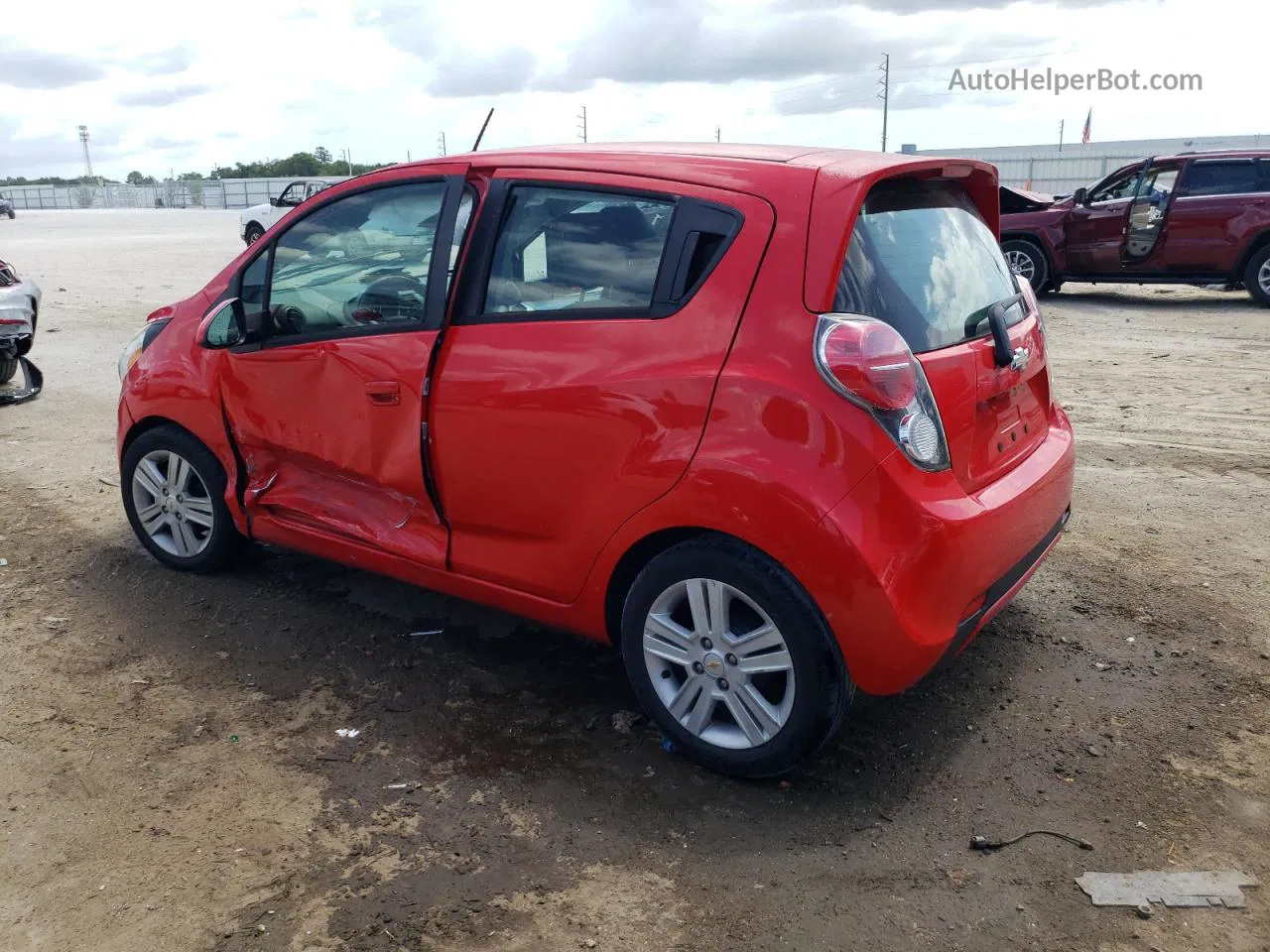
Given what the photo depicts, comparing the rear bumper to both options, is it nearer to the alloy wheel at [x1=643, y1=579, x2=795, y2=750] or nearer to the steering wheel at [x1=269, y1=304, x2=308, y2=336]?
the alloy wheel at [x1=643, y1=579, x2=795, y2=750]

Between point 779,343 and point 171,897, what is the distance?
2.13m

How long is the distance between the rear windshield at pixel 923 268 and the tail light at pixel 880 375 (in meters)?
0.08

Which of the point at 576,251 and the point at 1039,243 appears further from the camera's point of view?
the point at 1039,243

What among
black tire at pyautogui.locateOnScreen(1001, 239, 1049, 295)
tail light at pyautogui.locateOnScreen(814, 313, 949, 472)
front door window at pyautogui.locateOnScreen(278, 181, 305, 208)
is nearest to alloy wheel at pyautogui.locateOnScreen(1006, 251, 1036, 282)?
black tire at pyautogui.locateOnScreen(1001, 239, 1049, 295)

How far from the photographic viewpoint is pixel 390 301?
149 inches

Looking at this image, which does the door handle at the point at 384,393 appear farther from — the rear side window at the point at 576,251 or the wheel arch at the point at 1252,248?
the wheel arch at the point at 1252,248

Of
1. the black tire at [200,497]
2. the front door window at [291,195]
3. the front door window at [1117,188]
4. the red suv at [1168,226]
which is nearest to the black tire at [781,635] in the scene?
the black tire at [200,497]

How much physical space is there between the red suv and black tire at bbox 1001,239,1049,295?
31 millimetres

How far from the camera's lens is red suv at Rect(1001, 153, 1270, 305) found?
501 inches

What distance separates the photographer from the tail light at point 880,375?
284 cm

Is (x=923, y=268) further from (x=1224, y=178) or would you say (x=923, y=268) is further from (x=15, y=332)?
(x=1224, y=178)

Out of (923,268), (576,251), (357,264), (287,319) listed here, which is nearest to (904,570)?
(923,268)

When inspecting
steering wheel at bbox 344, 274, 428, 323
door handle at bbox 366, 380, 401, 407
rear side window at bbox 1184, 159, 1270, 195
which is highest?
rear side window at bbox 1184, 159, 1270, 195

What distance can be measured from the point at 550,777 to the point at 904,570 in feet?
4.07
